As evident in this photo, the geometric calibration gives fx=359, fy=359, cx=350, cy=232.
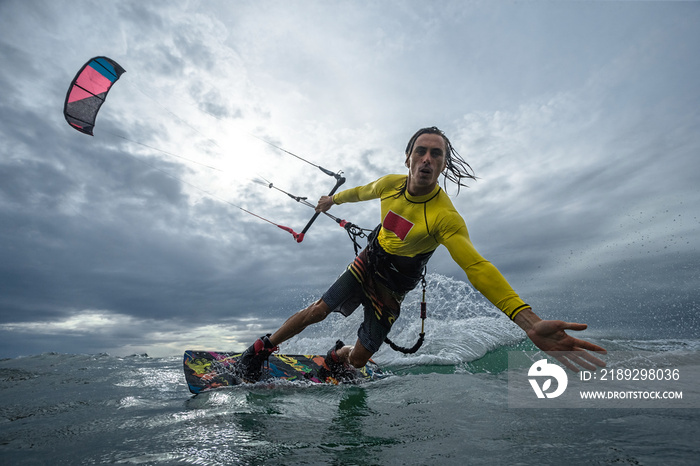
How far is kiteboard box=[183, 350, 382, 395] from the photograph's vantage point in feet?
16.2

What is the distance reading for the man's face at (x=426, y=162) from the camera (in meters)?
3.81

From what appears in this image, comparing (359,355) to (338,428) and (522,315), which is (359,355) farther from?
(522,315)

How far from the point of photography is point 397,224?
4.10 meters

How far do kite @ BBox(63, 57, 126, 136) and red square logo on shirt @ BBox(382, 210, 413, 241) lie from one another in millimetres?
6048

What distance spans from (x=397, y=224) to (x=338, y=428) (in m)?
2.16

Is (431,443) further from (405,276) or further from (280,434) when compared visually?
(405,276)

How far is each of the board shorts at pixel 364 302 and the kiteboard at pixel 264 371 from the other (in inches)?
46.3

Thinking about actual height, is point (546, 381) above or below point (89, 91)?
below

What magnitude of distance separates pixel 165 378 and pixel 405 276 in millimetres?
5393

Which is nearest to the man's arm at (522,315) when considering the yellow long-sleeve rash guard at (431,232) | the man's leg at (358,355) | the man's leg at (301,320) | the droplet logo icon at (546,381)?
the yellow long-sleeve rash guard at (431,232)

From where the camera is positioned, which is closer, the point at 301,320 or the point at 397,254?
the point at 397,254

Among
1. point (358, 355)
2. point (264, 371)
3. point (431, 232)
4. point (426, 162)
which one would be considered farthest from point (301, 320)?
point (426, 162)

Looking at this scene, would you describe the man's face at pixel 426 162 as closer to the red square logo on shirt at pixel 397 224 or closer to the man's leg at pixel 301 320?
the red square logo on shirt at pixel 397 224

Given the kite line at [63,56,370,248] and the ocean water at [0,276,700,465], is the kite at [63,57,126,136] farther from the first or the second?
the ocean water at [0,276,700,465]
